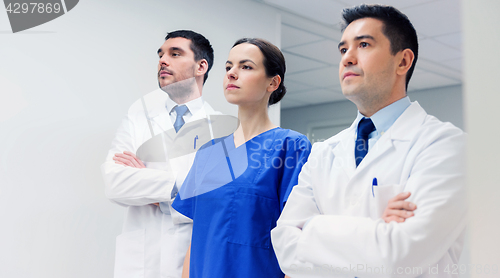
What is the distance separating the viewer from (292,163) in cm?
129

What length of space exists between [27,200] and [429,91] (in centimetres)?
469

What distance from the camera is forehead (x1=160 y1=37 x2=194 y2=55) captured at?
5.89 ft

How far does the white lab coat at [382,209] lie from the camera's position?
2.78 ft

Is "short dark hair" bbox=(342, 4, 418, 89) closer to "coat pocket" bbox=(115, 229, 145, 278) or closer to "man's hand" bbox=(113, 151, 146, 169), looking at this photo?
"man's hand" bbox=(113, 151, 146, 169)

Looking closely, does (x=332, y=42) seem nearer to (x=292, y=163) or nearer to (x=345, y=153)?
(x=292, y=163)

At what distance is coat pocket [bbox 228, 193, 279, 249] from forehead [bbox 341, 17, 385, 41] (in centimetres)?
52

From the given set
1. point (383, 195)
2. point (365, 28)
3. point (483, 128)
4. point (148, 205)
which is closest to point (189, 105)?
point (148, 205)

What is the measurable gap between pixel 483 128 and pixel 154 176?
1202 millimetres

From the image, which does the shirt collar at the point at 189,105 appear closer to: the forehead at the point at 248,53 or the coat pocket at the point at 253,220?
→ the forehead at the point at 248,53

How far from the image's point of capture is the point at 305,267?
3.23 feet

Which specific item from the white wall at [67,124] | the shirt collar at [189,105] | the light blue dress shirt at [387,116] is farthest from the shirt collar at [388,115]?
the white wall at [67,124]

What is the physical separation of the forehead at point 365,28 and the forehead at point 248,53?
0.38 metres

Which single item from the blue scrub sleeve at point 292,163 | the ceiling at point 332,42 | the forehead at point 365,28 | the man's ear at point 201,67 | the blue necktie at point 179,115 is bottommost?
the blue scrub sleeve at point 292,163

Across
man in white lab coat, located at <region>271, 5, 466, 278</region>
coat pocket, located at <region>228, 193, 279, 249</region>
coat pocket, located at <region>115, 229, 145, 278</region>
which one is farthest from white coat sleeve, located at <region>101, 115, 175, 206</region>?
man in white lab coat, located at <region>271, 5, 466, 278</region>
